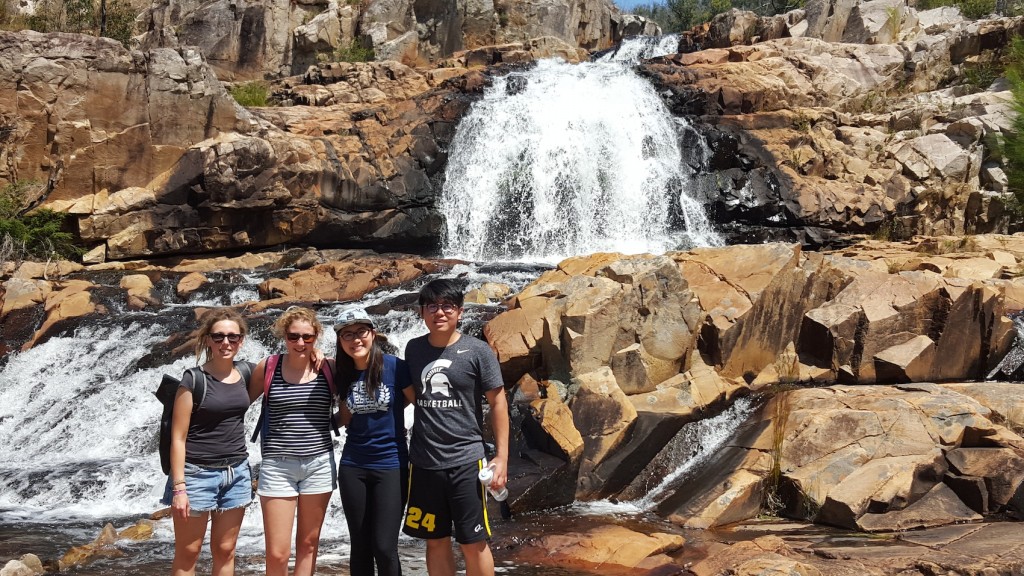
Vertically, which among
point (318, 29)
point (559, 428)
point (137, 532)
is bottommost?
point (137, 532)

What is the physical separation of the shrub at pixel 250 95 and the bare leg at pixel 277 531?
65.9 feet

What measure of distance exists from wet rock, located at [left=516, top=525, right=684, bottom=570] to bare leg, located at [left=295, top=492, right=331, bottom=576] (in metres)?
2.78

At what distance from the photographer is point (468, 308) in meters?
12.5

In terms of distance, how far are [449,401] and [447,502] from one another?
508 mm

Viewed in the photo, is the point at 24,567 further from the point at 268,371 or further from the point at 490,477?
the point at 490,477

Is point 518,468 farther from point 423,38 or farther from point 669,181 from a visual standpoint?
point 423,38

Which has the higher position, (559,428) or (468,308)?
(468,308)

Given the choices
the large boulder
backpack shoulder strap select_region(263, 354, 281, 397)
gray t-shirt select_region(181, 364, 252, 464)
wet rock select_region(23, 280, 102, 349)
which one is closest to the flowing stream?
wet rock select_region(23, 280, 102, 349)

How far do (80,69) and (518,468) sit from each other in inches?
561

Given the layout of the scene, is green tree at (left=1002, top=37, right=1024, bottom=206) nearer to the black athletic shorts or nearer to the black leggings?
the black athletic shorts

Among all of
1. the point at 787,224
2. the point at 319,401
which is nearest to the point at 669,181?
the point at 787,224

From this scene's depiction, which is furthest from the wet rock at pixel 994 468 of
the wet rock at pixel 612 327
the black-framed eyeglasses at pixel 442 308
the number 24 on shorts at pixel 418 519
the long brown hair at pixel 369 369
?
the long brown hair at pixel 369 369

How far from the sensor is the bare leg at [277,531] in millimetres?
4047

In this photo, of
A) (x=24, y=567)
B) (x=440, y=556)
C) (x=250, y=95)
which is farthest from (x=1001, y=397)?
(x=250, y=95)
